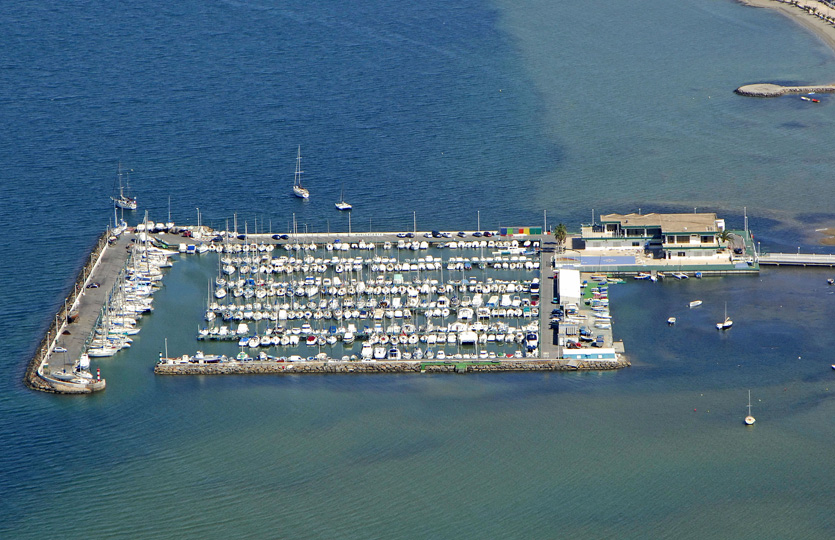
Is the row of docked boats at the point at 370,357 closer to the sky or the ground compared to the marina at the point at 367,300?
closer to the ground

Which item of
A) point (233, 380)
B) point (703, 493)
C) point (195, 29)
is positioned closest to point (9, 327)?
point (233, 380)

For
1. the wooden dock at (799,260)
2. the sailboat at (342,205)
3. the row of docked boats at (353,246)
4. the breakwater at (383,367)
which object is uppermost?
the sailboat at (342,205)

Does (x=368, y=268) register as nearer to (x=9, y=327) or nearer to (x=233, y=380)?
(x=233, y=380)

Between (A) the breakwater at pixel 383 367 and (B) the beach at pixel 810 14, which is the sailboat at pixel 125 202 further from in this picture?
(B) the beach at pixel 810 14

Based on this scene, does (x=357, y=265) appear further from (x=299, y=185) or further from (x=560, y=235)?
(x=299, y=185)

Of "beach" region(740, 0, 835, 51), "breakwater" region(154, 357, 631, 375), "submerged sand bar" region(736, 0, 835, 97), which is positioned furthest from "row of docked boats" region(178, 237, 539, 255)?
"beach" region(740, 0, 835, 51)

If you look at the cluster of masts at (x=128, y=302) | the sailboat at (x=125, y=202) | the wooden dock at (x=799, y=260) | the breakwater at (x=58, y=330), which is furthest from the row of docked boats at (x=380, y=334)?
the sailboat at (x=125, y=202)
